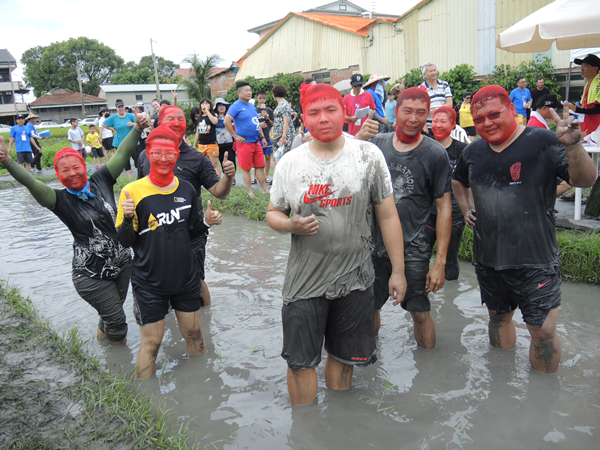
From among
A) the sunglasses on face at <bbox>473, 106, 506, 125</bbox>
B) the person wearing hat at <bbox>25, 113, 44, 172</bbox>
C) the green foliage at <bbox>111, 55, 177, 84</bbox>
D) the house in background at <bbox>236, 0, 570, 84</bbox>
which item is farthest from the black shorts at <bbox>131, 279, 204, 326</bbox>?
the green foliage at <bbox>111, 55, 177, 84</bbox>

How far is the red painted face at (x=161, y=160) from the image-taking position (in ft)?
11.8

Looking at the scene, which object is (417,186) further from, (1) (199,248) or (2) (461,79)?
(2) (461,79)

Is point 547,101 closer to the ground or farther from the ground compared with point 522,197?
farther from the ground

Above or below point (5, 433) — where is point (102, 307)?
above

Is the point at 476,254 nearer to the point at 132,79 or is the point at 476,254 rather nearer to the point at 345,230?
the point at 345,230

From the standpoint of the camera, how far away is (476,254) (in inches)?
146

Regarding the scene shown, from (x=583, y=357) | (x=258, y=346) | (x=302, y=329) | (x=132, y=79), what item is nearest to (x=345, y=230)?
(x=302, y=329)

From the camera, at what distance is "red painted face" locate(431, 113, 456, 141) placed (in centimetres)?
480

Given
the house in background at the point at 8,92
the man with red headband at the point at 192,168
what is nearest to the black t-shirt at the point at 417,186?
the man with red headband at the point at 192,168

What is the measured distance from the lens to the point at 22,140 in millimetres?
16203

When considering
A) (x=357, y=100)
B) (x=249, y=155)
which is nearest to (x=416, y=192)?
(x=357, y=100)

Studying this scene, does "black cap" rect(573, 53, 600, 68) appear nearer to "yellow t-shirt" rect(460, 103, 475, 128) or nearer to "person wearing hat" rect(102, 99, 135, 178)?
"yellow t-shirt" rect(460, 103, 475, 128)

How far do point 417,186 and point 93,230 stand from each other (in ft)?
9.46

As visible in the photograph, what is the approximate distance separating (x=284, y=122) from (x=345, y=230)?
795cm
